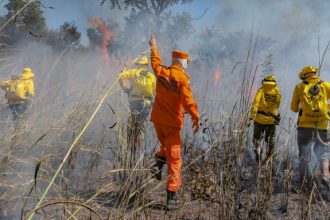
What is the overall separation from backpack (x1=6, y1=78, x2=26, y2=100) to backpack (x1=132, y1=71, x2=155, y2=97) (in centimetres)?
231

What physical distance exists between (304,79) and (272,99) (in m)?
1.10

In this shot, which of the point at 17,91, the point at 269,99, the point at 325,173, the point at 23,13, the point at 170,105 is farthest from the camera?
the point at 17,91

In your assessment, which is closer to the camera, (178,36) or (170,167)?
(170,167)

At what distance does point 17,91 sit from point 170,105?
14.9 feet

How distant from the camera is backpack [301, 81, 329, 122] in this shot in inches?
204

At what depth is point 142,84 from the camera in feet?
23.4

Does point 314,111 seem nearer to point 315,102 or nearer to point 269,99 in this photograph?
point 315,102

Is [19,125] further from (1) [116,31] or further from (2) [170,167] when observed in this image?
(1) [116,31]

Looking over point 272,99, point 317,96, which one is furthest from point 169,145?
point 272,99

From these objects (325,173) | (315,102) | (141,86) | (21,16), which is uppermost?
(21,16)

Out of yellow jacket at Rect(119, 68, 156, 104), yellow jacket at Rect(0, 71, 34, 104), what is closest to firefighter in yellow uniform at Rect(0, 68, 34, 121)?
yellow jacket at Rect(0, 71, 34, 104)

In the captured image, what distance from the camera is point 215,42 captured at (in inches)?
1001

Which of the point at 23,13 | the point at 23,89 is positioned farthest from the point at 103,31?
the point at 23,13

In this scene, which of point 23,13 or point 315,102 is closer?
point 23,13
